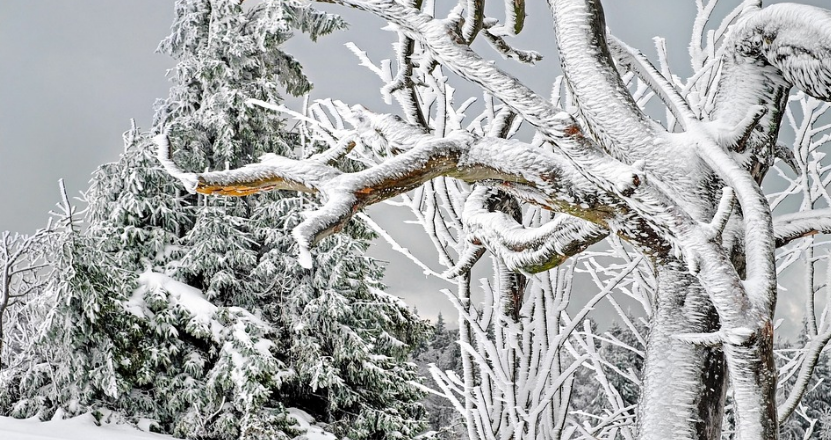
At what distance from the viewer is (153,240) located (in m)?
10.1

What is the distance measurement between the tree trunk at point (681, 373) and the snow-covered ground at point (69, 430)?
303 inches

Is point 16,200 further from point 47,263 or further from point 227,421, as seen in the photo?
point 227,421

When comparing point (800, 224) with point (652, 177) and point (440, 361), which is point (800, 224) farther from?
point (440, 361)

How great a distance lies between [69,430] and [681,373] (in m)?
9.02

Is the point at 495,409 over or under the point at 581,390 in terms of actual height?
under

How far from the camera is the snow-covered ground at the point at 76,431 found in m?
7.13

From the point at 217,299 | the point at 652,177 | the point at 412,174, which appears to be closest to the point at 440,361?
the point at 217,299

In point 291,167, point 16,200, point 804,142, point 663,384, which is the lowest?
point 663,384

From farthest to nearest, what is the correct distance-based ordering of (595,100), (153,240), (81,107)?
(81,107), (153,240), (595,100)

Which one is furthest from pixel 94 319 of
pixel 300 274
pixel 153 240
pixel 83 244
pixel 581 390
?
pixel 581 390

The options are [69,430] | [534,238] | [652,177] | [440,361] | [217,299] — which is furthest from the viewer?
[440,361]

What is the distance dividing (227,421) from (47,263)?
12.1ft

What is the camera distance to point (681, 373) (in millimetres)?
1183

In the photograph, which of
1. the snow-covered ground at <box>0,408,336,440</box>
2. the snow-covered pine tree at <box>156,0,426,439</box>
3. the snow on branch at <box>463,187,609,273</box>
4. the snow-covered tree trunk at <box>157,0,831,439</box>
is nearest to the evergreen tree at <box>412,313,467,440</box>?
the snow-covered pine tree at <box>156,0,426,439</box>
